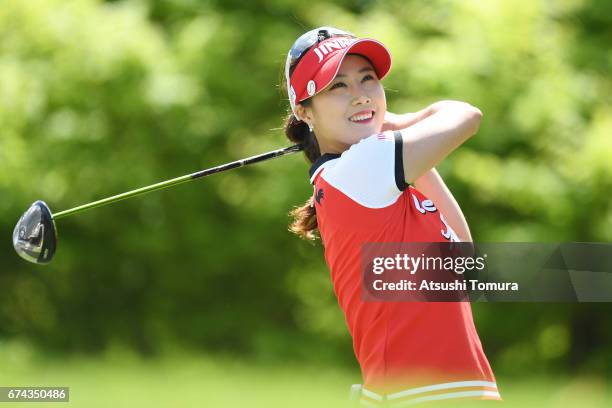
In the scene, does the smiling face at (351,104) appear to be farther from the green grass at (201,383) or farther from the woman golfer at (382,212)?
the green grass at (201,383)

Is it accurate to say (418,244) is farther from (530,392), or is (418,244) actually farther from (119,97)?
(119,97)

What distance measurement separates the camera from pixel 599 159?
24.1 feet

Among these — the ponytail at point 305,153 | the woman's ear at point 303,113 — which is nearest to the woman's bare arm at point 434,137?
the woman's ear at point 303,113

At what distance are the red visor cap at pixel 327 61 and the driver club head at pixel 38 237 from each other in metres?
1.11

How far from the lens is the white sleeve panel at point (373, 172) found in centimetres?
241

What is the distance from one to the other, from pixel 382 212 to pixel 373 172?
0.32ft

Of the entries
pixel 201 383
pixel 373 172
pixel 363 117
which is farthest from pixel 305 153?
pixel 201 383

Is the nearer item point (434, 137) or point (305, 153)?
point (434, 137)

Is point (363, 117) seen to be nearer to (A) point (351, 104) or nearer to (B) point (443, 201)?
(A) point (351, 104)

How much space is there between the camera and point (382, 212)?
8.01 ft

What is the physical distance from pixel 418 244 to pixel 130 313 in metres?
7.35

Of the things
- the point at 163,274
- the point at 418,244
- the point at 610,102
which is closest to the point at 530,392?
the point at 610,102

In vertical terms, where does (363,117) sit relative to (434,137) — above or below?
above

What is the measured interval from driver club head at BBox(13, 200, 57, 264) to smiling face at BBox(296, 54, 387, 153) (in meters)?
1.17
